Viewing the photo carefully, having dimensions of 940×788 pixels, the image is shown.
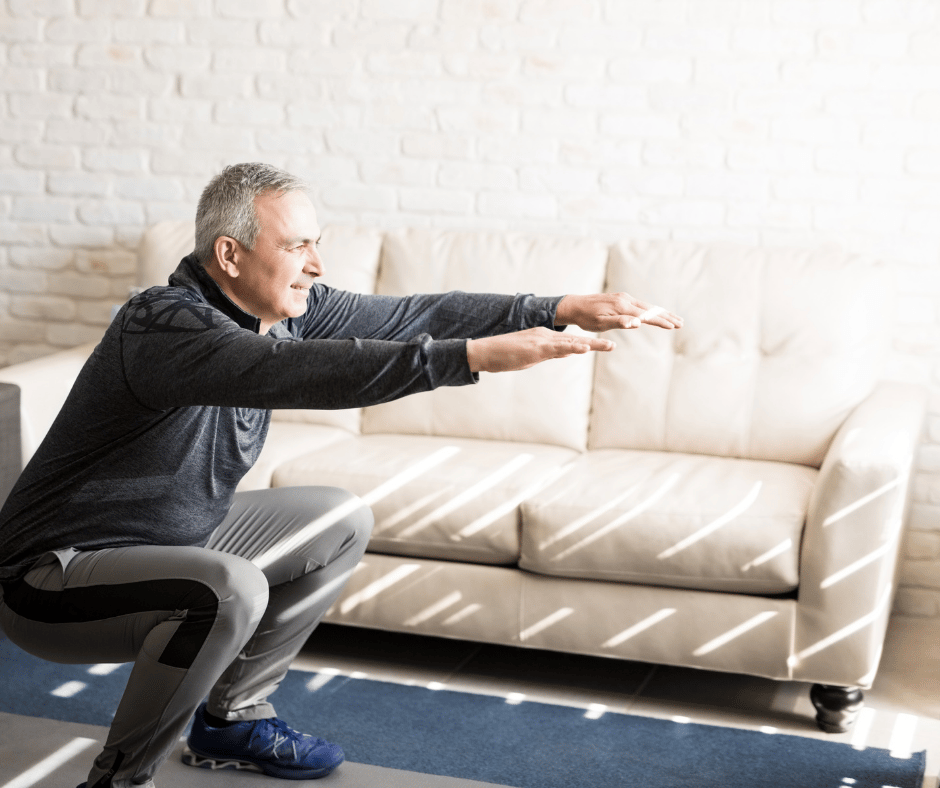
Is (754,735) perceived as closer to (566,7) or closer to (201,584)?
(201,584)

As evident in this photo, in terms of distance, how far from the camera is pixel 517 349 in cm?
137

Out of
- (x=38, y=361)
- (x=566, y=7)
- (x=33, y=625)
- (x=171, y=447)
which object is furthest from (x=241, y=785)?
(x=566, y=7)

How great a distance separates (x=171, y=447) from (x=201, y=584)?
0.70 ft

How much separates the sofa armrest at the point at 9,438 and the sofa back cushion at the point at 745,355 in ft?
4.29

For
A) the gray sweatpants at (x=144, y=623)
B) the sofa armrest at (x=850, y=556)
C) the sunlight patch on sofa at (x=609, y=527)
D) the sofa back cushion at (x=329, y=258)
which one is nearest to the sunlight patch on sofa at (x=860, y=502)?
the sofa armrest at (x=850, y=556)

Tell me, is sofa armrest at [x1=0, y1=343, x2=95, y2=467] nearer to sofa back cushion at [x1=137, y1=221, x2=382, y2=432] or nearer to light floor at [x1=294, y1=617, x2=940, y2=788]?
sofa back cushion at [x1=137, y1=221, x2=382, y2=432]

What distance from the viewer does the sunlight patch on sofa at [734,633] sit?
6.93ft

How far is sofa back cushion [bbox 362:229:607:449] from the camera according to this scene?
269cm

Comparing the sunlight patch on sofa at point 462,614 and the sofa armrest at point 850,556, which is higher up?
the sofa armrest at point 850,556

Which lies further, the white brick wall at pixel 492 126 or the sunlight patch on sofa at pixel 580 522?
the white brick wall at pixel 492 126

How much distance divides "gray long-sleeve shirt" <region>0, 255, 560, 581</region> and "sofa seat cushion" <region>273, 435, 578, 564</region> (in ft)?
1.58

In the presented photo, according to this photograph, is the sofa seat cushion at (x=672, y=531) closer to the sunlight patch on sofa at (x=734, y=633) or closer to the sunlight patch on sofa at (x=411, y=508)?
the sunlight patch on sofa at (x=734, y=633)

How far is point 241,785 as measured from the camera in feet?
6.10

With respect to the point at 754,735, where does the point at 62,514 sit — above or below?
above
